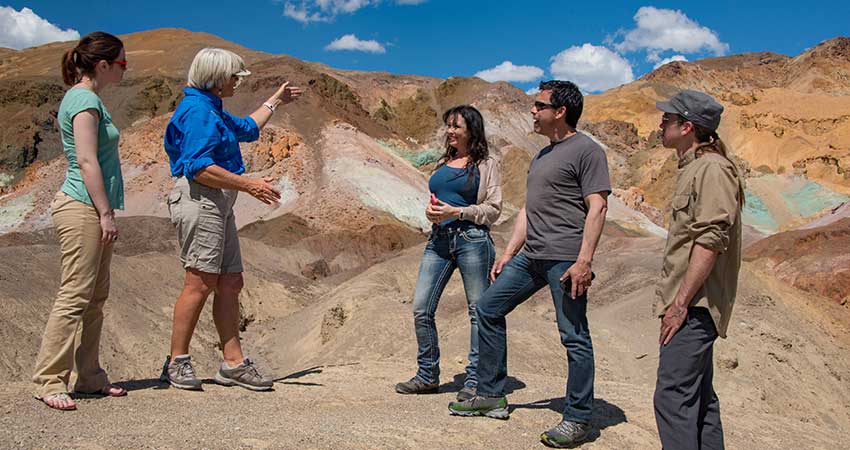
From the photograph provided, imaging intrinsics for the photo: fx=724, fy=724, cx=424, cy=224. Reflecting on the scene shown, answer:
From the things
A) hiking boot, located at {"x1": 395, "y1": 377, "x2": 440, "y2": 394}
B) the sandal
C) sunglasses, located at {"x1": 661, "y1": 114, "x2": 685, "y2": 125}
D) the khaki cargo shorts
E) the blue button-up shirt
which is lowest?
the sandal

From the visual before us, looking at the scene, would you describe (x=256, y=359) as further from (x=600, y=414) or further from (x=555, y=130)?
(x=555, y=130)

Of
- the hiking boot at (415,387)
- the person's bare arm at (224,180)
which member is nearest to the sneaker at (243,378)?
the hiking boot at (415,387)

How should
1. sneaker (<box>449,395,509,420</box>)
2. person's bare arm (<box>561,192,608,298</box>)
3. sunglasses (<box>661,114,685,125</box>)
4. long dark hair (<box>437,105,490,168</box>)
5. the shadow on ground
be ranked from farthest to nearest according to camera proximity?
the shadow on ground, long dark hair (<box>437,105,490,168</box>), sneaker (<box>449,395,509,420</box>), person's bare arm (<box>561,192,608,298</box>), sunglasses (<box>661,114,685,125</box>)

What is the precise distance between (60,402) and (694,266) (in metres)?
3.13

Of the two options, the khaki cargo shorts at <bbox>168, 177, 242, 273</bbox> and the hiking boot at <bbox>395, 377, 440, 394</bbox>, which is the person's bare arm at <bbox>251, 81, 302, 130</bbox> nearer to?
the khaki cargo shorts at <bbox>168, 177, 242, 273</bbox>

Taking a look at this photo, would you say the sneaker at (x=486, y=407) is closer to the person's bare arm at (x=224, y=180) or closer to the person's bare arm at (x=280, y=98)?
the person's bare arm at (x=224, y=180)

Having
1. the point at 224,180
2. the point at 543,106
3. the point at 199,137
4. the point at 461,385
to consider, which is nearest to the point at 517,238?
the point at 543,106

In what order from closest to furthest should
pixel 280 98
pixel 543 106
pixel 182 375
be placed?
pixel 543 106 < pixel 182 375 < pixel 280 98

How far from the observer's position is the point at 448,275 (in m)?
4.68

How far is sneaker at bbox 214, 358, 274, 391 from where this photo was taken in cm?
448

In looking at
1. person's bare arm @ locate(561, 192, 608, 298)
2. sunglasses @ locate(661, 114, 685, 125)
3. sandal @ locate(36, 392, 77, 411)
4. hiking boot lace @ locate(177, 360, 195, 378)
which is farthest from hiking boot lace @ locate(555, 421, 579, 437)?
sandal @ locate(36, 392, 77, 411)

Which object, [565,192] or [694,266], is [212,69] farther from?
[694,266]

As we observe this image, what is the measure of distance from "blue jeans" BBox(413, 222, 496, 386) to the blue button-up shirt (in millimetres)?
1328

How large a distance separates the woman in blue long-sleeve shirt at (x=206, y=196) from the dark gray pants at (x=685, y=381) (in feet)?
7.61
